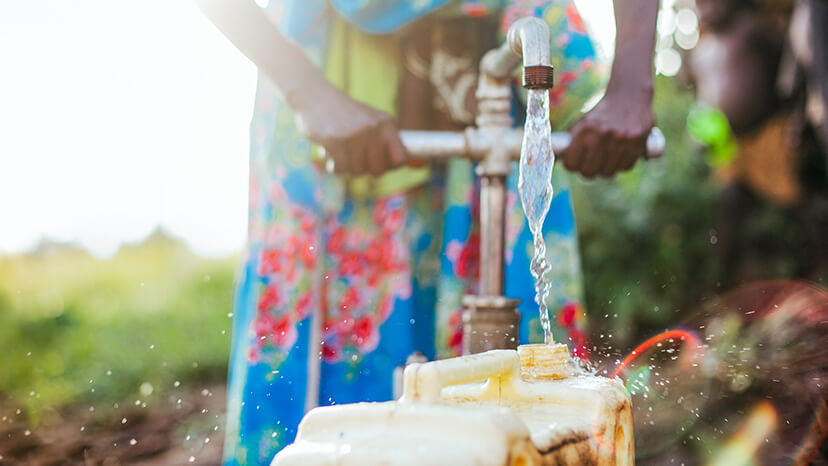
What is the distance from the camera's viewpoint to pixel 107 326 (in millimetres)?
5215

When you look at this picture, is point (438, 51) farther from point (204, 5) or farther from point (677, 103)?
point (677, 103)

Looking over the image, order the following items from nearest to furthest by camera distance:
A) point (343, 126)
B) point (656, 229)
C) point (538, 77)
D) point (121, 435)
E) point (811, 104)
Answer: point (538, 77) < point (343, 126) < point (811, 104) < point (121, 435) < point (656, 229)

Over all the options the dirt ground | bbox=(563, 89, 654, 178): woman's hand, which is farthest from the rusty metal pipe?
the dirt ground

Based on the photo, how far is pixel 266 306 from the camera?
1599mm

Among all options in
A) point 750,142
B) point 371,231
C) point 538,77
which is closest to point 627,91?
point 538,77

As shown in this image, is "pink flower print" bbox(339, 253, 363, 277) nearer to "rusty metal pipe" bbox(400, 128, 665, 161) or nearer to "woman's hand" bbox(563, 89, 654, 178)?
"rusty metal pipe" bbox(400, 128, 665, 161)

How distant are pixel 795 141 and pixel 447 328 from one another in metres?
3.17

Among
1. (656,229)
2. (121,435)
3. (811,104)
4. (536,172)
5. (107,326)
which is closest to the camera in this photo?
(536,172)

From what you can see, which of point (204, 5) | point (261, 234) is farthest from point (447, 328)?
point (204, 5)

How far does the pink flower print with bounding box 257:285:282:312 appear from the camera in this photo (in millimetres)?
1597

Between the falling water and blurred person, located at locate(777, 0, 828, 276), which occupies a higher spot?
blurred person, located at locate(777, 0, 828, 276)

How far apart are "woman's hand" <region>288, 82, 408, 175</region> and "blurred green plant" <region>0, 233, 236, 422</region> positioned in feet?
12.8

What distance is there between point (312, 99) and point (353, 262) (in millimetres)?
525

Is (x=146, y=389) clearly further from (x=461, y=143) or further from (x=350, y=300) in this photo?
(x=461, y=143)
